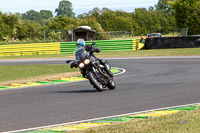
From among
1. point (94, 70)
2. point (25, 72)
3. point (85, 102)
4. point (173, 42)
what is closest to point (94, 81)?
point (94, 70)

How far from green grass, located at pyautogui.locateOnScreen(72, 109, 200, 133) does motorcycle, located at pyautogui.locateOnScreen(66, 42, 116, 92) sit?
4552 millimetres

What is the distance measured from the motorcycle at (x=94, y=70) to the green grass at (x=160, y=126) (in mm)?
4552

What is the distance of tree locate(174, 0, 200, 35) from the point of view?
199 feet

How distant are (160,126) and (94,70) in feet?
18.0

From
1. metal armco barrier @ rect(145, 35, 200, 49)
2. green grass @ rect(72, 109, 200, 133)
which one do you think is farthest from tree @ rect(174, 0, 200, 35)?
green grass @ rect(72, 109, 200, 133)

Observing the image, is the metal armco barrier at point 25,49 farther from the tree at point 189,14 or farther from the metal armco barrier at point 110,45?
the tree at point 189,14

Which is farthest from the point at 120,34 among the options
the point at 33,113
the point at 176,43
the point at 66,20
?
the point at 66,20

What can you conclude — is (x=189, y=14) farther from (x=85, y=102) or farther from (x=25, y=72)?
(x=85, y=102)

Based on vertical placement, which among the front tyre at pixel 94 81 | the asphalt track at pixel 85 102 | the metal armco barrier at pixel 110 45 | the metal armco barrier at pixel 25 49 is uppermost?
the front tyre at pixel 94 81

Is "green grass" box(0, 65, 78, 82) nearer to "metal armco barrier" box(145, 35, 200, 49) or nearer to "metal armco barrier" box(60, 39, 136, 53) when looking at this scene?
"metal armco barrier" box(145, 35, 200, 49)

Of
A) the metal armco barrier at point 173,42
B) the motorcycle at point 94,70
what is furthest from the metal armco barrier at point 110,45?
the motorcycle at point 94,70

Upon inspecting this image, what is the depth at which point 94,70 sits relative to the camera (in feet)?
39.7

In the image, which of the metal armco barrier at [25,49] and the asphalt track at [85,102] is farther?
the metal armco barrier at [25,49]

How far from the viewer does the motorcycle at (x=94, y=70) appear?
11859 mm
